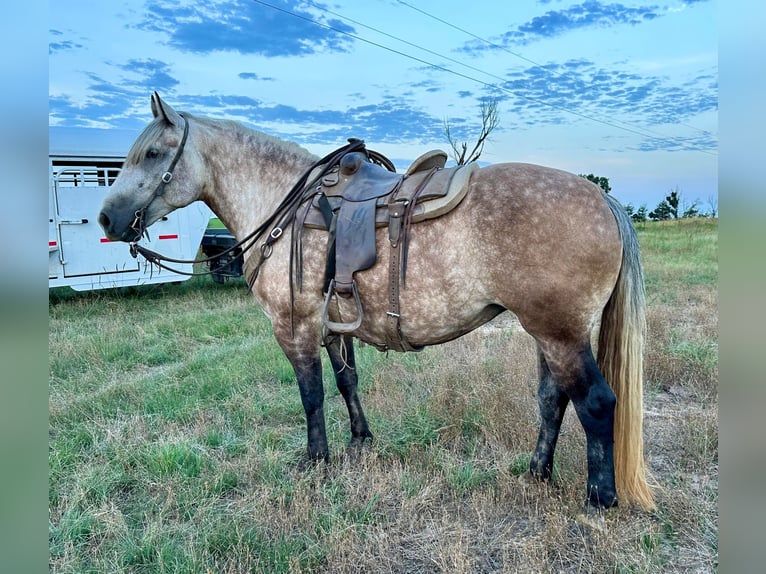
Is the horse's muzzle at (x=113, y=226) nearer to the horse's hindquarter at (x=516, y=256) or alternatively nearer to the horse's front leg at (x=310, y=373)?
the horse's front leg at (x=310, y=373)

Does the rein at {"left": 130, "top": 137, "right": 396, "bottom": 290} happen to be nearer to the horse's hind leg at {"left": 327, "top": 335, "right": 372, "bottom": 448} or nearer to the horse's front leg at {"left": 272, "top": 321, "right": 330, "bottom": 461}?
the horse's front leg at {"left": 272, "top": 321, "right": 330, "bottom": 461}

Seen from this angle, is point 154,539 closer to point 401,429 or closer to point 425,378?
point 401,429

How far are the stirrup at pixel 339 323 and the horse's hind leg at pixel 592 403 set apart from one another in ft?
3.55

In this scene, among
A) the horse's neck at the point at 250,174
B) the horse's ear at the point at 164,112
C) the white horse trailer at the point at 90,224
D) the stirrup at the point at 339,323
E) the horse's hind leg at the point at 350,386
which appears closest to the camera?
the stirrup at the point at 339,323

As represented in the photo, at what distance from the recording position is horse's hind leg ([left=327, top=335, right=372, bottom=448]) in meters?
3.52

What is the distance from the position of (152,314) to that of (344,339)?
569 cm

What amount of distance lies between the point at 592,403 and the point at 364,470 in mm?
1483

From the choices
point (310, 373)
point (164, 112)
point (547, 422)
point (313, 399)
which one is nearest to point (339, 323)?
point (310, 373)

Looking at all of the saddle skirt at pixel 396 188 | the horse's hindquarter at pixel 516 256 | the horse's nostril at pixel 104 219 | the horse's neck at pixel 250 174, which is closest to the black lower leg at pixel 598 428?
the horse's hindquarter at pixel 516 256

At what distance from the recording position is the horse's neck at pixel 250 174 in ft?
10.7

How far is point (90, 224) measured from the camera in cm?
843

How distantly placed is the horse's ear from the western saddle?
1019mm
